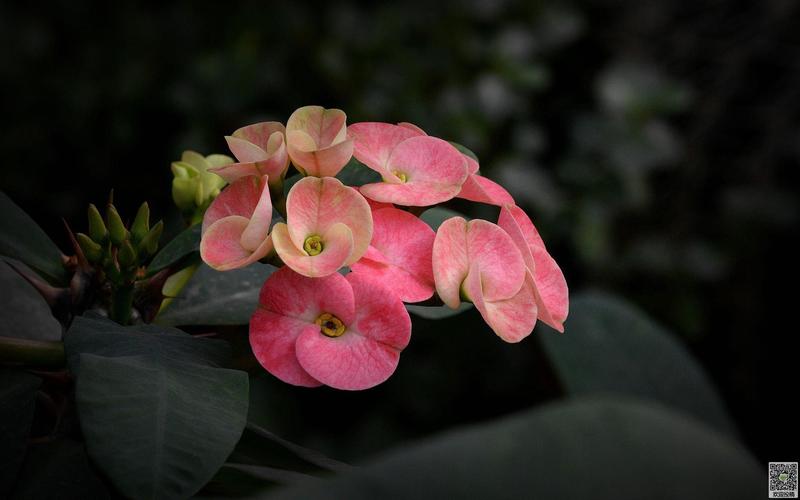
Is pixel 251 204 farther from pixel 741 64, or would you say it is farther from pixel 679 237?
pixel 741 64

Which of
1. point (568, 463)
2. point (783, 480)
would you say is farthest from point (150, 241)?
point (783, 480)

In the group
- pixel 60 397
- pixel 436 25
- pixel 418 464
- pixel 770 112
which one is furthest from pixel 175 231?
pixel 770 112

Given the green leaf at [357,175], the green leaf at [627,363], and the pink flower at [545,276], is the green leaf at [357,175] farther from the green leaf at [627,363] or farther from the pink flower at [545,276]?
the green leaf at [627,363]

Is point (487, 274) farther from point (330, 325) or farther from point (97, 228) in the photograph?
point (97, 228)

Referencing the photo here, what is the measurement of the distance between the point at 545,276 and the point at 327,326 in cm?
14

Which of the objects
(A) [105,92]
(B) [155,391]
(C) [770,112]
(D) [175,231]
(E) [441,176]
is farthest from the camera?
(A) [105,92]

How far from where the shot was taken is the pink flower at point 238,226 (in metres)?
0.44

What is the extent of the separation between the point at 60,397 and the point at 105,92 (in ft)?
5.44

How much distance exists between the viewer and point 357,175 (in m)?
0.56

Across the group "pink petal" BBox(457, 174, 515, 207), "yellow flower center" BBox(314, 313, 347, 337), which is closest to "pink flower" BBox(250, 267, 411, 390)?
"yellow flower center" BBox(314, 313, 347, 337)

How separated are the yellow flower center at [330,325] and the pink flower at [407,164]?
0.25 feet

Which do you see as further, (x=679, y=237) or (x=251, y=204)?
(x=679, y=237)

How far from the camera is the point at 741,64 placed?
1.70m

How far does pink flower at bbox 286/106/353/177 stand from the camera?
1.54 ft
